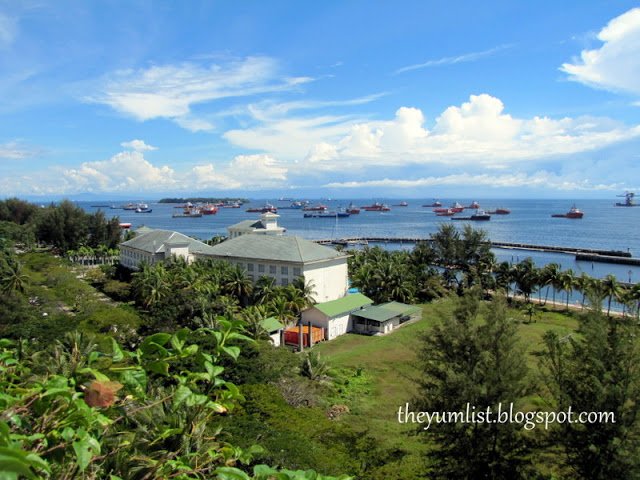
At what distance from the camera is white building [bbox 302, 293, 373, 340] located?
34.4 m

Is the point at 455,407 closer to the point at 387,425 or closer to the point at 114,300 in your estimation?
the point at 387,425

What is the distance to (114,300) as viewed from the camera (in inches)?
1759

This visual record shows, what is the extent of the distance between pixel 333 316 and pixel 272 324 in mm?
5627

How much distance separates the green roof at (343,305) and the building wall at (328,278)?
220 cm

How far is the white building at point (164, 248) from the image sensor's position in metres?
47.6

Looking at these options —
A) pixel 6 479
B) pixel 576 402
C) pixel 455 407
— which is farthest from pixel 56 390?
pixel 576 402

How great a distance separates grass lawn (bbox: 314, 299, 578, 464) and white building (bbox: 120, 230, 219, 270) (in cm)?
2116

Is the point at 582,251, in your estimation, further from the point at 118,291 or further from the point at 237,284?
the point at 118,291

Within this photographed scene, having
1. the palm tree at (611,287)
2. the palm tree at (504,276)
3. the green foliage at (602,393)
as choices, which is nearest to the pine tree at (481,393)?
the green foliage at (602,393)

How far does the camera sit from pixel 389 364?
92.7ft

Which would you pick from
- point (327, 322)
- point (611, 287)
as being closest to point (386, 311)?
point (327, 322)

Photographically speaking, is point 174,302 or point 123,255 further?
point 123,255

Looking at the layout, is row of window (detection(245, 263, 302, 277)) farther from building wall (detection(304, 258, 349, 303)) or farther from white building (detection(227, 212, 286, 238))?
white building (detection(227, 212, 286, 238))

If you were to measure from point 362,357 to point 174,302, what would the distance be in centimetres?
1346
